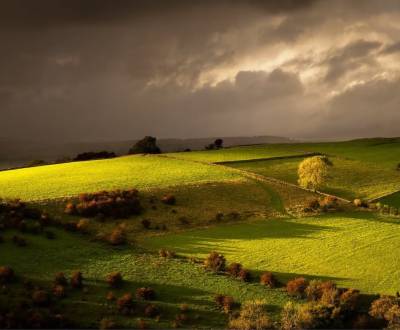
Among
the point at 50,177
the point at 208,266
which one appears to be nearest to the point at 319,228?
the point at 208,266

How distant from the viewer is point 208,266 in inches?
1981

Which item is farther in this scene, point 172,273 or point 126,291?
point 172,273

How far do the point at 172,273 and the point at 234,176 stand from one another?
129 ft

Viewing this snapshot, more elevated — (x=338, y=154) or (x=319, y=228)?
(x=338, y=154)

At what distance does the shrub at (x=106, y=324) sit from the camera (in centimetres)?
3857

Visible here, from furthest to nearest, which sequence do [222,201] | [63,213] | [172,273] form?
[222,201], [63,213], [172,273]

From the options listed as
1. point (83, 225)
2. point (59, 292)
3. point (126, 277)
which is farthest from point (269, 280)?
point (83, 225)

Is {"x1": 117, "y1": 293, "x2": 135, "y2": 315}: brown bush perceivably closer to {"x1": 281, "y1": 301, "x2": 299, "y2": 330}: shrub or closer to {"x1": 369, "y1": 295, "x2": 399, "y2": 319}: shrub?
{"x1": 281, "y1": 301, "x2": 299, "y2": 330}: shrub

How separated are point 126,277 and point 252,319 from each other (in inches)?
531

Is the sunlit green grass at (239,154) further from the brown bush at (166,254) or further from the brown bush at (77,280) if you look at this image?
the brown bush at (77,280)

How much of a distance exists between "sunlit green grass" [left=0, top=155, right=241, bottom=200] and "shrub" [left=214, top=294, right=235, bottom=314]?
35.0 meters

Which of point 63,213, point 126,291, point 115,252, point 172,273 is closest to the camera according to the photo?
point 126,291

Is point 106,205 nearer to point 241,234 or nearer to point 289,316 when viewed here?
point 241,234

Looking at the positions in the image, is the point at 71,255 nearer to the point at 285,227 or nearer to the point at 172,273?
the point at 172,273
